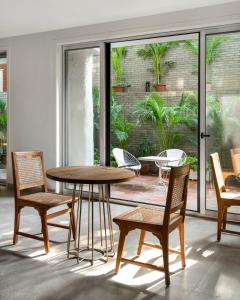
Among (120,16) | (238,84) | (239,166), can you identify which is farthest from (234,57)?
(120,16)

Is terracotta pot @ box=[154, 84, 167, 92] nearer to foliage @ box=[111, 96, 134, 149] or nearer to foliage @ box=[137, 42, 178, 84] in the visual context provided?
foliage @ box=[137, 42, 178, 84]

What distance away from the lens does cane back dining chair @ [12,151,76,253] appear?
10.0 feet

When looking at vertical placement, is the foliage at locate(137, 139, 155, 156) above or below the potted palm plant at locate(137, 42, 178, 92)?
below

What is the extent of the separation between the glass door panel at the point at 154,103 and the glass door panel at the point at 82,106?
3.08ft

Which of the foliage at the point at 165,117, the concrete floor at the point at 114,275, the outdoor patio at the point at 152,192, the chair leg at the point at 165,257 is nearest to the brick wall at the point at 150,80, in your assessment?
the foliage at the point at 165,117

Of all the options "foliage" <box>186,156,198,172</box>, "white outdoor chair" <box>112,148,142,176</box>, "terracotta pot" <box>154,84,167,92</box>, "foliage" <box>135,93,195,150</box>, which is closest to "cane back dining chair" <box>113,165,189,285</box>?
"foliage" <box>186,156,198,172</box>

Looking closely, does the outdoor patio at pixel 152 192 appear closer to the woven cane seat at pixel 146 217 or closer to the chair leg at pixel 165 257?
the woven cane seat at pixel 146 217

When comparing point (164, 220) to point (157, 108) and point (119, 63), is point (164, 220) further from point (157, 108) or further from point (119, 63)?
point (119, 63)

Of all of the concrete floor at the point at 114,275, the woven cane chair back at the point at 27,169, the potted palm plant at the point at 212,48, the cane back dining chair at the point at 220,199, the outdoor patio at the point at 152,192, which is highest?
the potted palm plant at the point at 212,48

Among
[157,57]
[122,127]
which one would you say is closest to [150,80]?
[157,57]

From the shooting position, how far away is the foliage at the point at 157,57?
6.80m

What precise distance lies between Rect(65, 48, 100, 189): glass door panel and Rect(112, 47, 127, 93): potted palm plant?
5.60 feet

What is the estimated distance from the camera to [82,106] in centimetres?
534

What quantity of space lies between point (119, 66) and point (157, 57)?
31.6 inches
